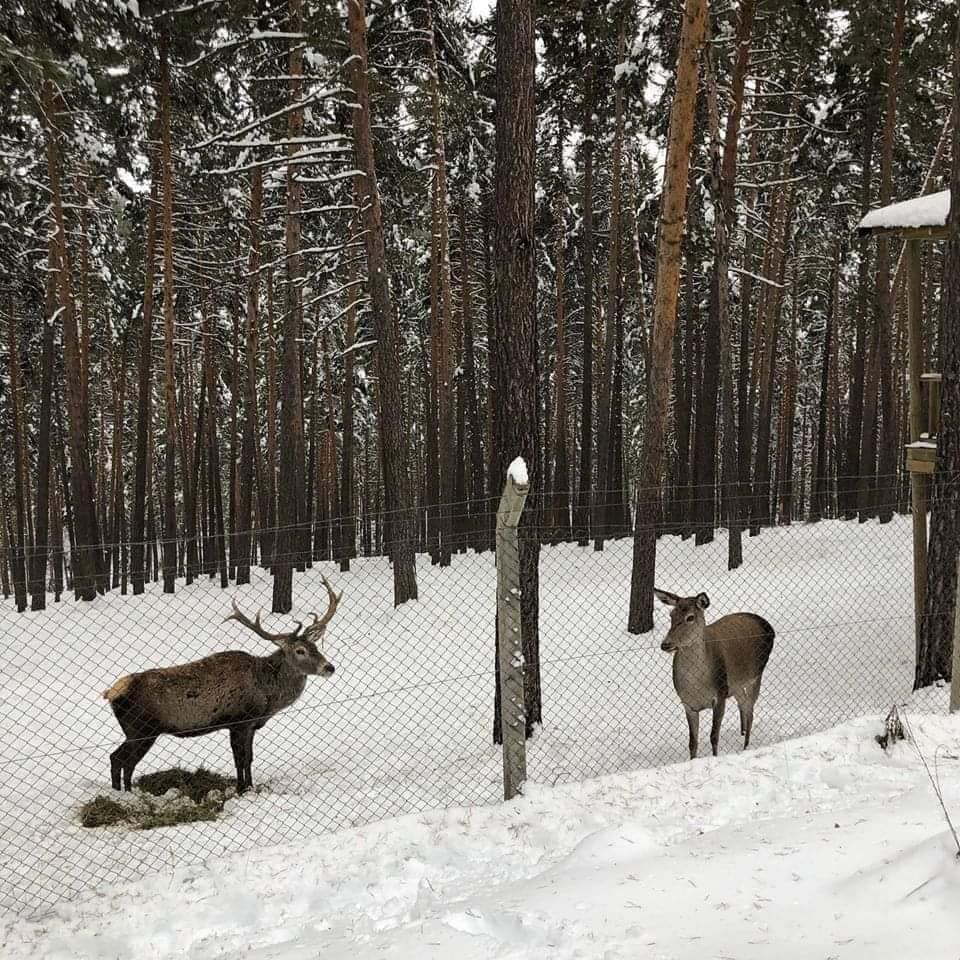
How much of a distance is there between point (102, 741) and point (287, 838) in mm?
3756

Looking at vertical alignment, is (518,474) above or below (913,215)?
below

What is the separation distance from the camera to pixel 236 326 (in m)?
23.5

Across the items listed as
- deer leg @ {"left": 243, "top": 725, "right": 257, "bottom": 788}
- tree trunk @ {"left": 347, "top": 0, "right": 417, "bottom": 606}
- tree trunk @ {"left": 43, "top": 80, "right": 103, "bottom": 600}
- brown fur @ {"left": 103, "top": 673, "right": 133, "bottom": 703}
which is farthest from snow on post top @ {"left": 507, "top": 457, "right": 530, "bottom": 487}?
tree trunk @ {"left": 43, "top": 80, "right": 103, "bottom": 600}

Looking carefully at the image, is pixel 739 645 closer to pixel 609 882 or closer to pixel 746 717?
pixel 746 717

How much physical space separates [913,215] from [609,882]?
Result: 7.18 metres

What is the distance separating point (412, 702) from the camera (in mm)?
8555

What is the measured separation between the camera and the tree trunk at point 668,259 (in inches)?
385

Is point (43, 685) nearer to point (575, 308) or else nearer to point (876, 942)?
point (876, 942)

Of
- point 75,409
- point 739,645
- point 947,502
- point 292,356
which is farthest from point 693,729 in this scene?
point 75,409

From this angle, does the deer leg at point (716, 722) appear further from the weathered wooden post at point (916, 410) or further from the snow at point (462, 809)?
the weathered wooden post at point (916, 410)

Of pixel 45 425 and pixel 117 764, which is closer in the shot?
pixel 117 764

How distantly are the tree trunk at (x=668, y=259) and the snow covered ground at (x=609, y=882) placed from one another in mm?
4771

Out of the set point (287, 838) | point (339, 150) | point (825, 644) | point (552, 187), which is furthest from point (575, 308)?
point (287, 838)

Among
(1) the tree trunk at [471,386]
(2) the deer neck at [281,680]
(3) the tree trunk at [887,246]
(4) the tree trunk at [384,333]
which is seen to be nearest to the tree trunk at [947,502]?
(2) the deer neck at [281,680]
